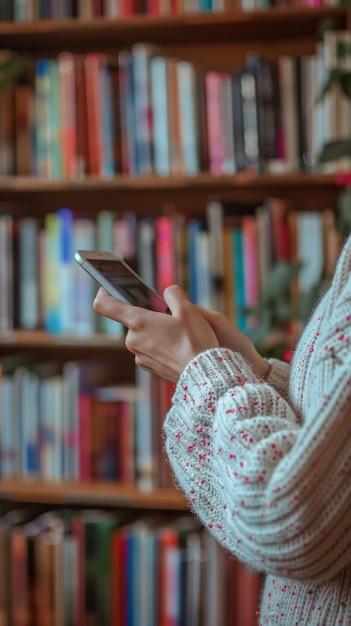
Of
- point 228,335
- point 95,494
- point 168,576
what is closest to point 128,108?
point 95,494

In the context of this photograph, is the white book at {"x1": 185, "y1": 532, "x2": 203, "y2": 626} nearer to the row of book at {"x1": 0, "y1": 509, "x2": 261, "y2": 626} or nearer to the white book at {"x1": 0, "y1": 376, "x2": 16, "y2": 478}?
the row of book at {"x1": 0, "y1": 509, "x2": 261, "y2": 626}

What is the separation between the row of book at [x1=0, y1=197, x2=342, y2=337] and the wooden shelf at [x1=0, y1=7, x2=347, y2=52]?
0.38 meters

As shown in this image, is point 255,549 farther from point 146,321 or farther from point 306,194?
point 306,194

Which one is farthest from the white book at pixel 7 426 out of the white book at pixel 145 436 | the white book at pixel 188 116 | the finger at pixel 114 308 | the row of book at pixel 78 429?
the finger at pixel 114 308

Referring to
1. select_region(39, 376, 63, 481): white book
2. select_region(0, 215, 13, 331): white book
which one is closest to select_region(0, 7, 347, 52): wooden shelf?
select_region(0, 215, 13, 331): white book

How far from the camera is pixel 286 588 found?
0.76 meters

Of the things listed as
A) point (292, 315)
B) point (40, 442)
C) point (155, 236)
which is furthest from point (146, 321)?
point (40, 442)

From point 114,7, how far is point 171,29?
0.44 feet

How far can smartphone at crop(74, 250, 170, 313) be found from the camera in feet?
2.89

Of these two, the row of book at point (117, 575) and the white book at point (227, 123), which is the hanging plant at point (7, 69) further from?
the row of book at point (117, 575)

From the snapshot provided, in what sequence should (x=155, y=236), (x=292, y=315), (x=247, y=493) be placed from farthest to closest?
(x=155, y=236)
(x=292, y=315)
(x=247, y=493)

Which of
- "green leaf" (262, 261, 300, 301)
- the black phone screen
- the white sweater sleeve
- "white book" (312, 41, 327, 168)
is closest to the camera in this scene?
the white sweater sleeve

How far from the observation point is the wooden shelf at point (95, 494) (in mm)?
1910

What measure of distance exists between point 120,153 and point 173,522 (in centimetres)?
81
